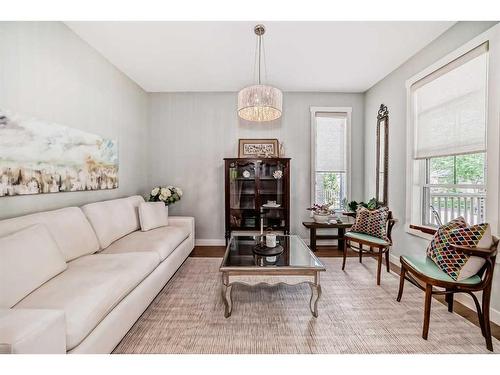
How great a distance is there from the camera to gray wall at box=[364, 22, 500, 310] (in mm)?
2400

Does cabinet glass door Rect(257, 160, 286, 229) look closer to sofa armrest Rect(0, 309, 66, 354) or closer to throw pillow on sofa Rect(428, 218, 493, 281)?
throw pillow on sofa Rect(428, 218, 493, 281)

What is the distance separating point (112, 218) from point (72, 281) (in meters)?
1.20

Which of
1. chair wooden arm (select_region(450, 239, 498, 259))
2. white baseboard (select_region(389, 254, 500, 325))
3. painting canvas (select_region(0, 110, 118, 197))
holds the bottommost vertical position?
white baseboard (select_region(389, 254, 500, 325))

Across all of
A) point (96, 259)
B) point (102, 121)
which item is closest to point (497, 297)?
point (96, 259)

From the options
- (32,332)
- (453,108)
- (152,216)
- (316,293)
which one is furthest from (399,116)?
(32,332)

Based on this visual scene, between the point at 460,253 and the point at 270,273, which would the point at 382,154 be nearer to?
the point at 460,253

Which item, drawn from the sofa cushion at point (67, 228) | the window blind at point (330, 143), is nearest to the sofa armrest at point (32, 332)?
the sofa cushion at point (67, 228)

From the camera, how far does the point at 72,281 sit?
1499 mm

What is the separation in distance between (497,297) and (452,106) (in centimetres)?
174

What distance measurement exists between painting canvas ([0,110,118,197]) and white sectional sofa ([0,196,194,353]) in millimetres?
313

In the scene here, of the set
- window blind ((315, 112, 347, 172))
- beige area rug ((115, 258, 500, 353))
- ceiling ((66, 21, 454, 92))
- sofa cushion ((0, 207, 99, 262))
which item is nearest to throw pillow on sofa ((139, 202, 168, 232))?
sofa cushion ((0, 207, 99, 262))

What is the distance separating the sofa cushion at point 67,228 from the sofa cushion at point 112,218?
4.4 inches

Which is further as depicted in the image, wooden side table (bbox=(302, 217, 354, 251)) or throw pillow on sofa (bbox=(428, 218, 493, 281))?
wooden side table (bbox=(302, 217, 354, 251))

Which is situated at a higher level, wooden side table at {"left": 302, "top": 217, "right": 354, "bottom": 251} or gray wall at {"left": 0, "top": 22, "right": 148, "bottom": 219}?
gray wall at {"left": 0, "top": 22, "right": 148, "bottom": 219}
